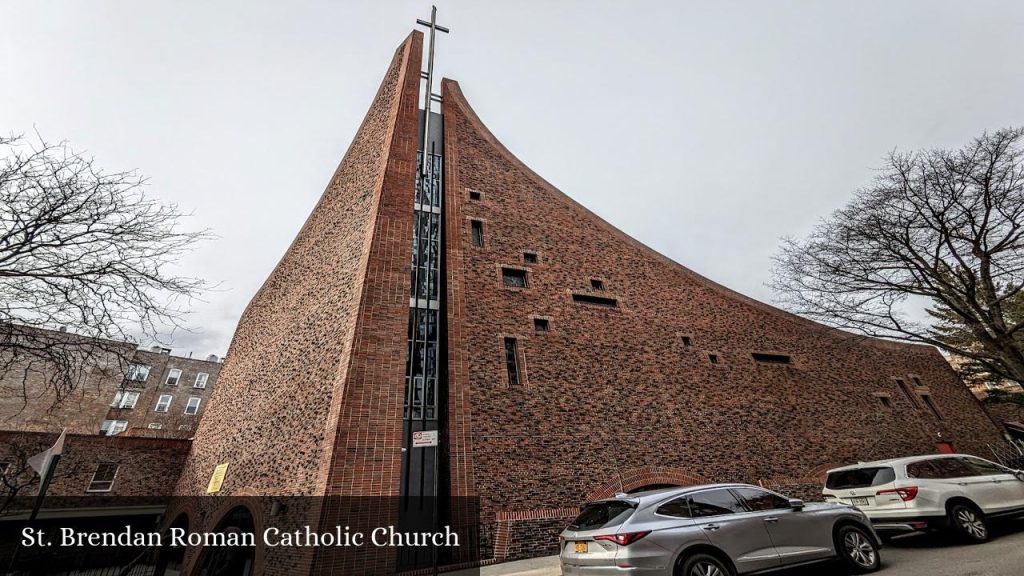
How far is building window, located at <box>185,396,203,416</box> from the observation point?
32.3m

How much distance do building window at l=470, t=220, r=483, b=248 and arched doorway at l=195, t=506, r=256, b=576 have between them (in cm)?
942

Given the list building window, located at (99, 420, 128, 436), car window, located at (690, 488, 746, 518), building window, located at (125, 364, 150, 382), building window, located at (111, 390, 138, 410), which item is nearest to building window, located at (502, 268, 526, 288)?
car window, located at (690, 488, 746, 518)

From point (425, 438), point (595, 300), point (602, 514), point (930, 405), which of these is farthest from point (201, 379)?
point (930, 405)

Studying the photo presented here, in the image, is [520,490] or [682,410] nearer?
[520,490]

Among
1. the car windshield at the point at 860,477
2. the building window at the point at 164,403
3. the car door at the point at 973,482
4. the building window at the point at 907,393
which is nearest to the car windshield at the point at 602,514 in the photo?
the car windshield at the point at 860,477

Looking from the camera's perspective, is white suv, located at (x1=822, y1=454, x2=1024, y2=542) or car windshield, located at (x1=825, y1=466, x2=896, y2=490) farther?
car windshield, located at (x1=825, y1=466, x2=896, y2=490)

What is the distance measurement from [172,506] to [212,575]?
313 inches

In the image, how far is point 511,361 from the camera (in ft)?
39.5

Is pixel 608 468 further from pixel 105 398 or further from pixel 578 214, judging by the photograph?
pixel 105 398

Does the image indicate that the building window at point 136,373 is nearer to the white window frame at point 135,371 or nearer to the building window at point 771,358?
the white window frame at point 135,371

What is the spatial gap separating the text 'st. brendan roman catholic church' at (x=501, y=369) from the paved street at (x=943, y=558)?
123 inches

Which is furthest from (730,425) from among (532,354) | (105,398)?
(105,398)

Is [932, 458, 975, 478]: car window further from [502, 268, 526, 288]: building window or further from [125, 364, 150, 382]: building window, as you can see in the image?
[125, 364, 150, 382]: building window

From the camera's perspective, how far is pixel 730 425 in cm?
1309
